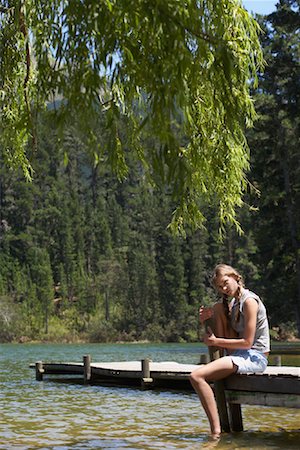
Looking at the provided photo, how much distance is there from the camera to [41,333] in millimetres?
90062

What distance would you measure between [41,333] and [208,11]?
274 ft

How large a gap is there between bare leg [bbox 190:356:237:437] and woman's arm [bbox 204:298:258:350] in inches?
9.3

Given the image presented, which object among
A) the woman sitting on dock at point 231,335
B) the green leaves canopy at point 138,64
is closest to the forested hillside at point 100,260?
the woman sitting on dock at point 231,335

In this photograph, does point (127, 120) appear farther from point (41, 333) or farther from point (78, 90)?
point (41, 333)

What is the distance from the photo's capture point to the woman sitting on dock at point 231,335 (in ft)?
28.0

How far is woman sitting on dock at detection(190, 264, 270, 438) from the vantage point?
8547 millimetres

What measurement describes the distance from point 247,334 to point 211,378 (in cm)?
61

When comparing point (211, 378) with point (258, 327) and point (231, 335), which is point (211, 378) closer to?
point (231, 335)

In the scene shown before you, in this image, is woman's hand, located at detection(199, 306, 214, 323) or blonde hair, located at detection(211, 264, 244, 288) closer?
blonde hair, located at detection(211, 264, 244, 288)

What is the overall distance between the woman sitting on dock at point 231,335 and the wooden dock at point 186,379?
241 millimetres

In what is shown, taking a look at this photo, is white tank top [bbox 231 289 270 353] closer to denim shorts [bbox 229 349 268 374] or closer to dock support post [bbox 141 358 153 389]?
denim shorts [bbox 229 349 268 374]

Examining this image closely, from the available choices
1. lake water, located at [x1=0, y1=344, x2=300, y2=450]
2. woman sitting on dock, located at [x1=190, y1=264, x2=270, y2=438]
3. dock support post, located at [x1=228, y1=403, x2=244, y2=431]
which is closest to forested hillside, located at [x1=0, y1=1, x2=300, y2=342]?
lake water, located at [x1=0, y1=344, x2=300, y2=450]

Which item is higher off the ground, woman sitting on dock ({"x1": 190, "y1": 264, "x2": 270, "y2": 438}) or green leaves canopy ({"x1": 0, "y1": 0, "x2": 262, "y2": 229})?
green leaves canopy ({"x1": 0, "y1": 0, "x2": 262, "y2": 229})

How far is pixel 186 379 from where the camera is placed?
59.7 feet
